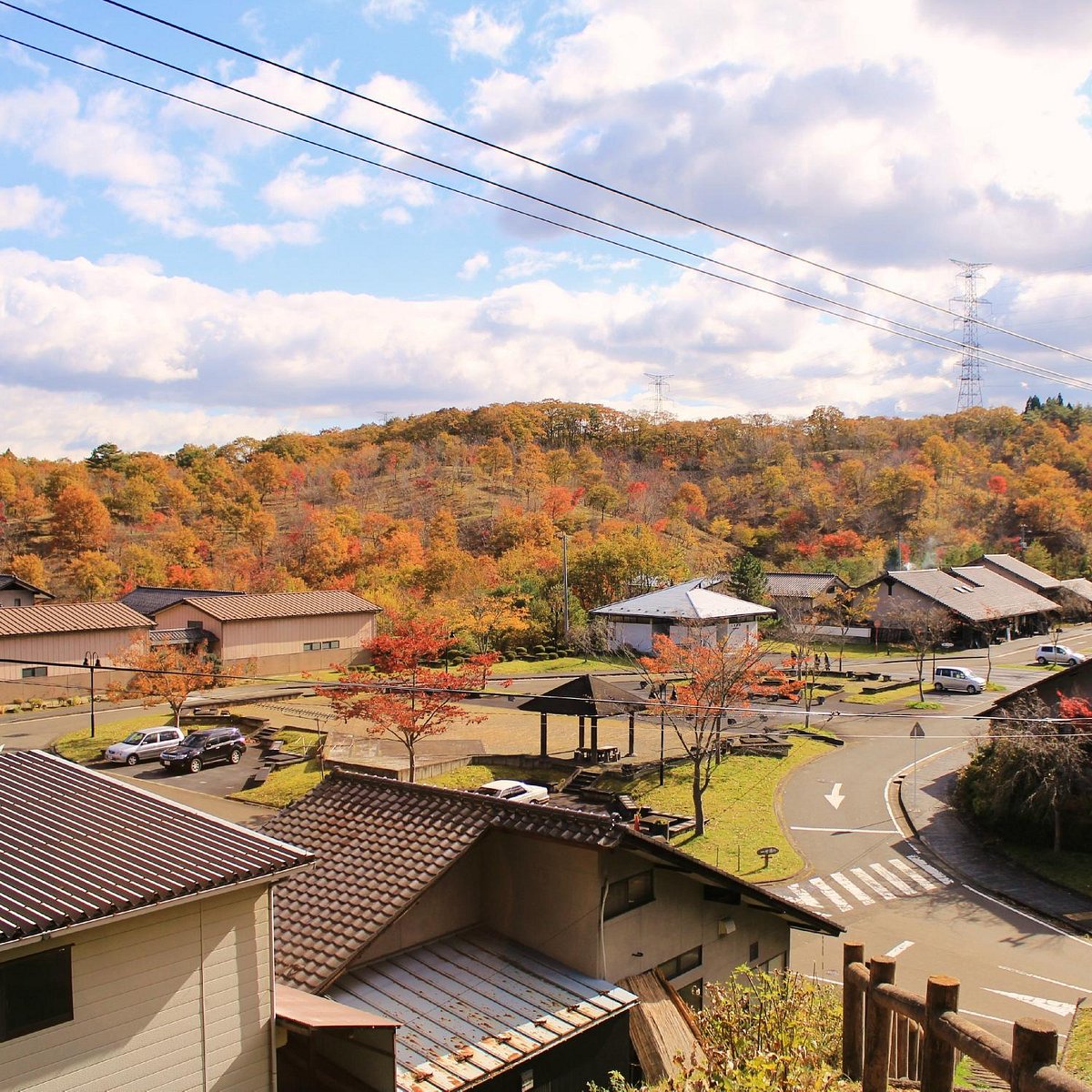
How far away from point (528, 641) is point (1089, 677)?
27198 mm

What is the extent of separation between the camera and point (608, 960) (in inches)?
327

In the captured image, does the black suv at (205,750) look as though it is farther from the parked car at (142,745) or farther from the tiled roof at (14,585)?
the tiled roof at (14,585)

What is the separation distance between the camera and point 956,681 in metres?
33.7

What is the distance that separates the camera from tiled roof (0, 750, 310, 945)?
5.56 meters

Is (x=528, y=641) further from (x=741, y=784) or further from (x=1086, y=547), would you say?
(x=1086, y=547)

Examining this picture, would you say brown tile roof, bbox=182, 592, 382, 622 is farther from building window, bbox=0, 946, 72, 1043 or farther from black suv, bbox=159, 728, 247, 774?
building window, bbox=0, 946, 72, 1043

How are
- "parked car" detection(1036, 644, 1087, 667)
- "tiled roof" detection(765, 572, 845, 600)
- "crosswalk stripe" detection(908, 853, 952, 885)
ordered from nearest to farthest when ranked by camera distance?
1. "crosswalk stripe" detection(908, 853, 952, 885)
2. "parked car" detection(1036, 644, 1087, 667)
3. "tiled roof" detection(765, 572, 845, 600)

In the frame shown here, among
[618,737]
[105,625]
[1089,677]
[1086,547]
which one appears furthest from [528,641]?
[1086,547]

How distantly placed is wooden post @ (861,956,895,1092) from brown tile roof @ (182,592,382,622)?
36026 mm

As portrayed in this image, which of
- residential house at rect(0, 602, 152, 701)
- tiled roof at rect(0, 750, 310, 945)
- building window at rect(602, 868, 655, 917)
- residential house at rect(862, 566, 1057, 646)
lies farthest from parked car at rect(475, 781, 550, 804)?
residential house at rect(862, 566, 1057, 646)

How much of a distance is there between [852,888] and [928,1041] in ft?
45.4

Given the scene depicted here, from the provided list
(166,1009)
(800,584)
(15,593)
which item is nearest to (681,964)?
(166,1009)

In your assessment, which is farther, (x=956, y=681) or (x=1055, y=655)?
(x=1055, y=655)

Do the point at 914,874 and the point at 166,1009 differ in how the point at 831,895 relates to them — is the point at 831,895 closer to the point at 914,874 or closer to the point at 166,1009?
the point at 914,874
